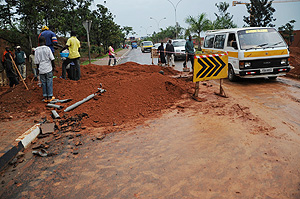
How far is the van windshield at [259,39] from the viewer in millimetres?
8625

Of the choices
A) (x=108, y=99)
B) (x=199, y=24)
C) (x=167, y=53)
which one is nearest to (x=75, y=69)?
(x=108, y=99)

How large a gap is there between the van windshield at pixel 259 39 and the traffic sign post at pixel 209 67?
2.25 meters

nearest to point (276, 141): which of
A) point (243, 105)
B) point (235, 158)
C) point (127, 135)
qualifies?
point (235, 158)

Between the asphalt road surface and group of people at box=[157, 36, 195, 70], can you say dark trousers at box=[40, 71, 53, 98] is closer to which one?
the asphalt road surface

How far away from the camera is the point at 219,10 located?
181ft

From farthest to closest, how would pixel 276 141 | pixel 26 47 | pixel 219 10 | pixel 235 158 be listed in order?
pixel 219 10 < pixel 26 47 < pixel 276 141 < pixel 235 158

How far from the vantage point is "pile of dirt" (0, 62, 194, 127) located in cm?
597

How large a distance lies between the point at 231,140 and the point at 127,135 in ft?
6.55

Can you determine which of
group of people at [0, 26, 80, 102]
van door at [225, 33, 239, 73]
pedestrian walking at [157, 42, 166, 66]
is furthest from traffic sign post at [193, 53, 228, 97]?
pedestrian walking at [157, 42, 166, 66]

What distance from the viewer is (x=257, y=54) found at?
8328 millimetres

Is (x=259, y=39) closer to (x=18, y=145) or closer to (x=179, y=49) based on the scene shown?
(x=18, y=145)

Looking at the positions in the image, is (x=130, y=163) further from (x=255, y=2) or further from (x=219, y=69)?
(x=255, y=2)

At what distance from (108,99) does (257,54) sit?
5480 millimetres

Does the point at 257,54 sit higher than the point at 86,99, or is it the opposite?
the point at 257,54
